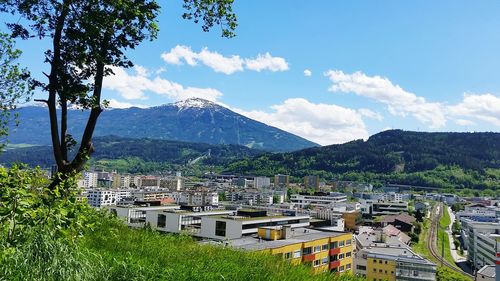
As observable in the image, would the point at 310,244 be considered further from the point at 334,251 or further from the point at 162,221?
the point at 162,221

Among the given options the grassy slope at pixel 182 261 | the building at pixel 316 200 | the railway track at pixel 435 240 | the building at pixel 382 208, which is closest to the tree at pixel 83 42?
the grassy slope at pixel 182 261

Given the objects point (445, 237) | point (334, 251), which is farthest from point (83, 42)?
point (445, 237)

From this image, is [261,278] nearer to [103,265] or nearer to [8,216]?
[103,265]

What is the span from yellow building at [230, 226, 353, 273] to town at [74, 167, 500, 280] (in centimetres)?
7

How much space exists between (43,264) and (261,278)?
313cm

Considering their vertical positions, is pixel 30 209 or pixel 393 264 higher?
pixel 30 209

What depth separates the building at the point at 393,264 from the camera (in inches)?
1531

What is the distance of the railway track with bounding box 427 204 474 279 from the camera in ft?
179

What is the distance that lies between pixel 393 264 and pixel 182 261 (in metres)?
39.8

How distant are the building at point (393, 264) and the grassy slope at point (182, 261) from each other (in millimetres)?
32201

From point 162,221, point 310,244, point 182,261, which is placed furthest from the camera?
point 162,221

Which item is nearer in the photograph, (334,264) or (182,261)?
(182,261)

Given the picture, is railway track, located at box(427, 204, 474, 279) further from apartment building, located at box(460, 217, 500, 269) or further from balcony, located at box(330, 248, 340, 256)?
balcony, located at box(330, 248, 340, 256)

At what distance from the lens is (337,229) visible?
205ft
